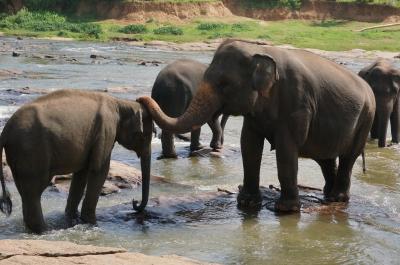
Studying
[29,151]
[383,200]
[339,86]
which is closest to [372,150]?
[383,200]

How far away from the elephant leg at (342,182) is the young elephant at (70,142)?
255 centimetres

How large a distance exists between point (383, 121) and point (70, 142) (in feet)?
26.7

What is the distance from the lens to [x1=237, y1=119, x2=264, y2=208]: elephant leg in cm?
853

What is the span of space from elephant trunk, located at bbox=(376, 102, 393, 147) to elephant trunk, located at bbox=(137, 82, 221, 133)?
681 cm

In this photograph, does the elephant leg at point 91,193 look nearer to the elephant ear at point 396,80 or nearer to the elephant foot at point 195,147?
the elephant foot at point 195,147

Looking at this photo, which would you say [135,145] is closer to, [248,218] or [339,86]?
[248,218]

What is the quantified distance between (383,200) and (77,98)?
4169mm

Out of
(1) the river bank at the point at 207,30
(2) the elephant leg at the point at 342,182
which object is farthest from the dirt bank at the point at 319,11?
(2) the elephant leg at the point at 342,182

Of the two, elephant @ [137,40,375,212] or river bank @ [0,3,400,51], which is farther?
river bank @ [0,3,400,51]

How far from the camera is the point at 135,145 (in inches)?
314

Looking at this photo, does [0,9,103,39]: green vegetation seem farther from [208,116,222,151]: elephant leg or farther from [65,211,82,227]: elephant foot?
[65,211,82,227]: elephant foot

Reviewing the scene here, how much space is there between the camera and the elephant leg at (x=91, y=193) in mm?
7477

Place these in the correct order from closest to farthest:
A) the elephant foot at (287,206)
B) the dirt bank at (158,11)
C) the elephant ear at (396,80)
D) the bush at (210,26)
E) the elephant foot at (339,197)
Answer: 1. the elephant foot at (287,206)
2. the elephant foot at (339,197)
3. the elephant ear at (396,80)
4. the bush at (210,26)
5. the dirt bank at (158,11)

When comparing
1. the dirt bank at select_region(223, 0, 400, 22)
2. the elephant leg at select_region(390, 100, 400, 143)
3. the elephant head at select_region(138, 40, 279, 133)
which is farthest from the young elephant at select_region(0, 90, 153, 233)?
the dirt bank at select_region(223, 0, 400, 22)
